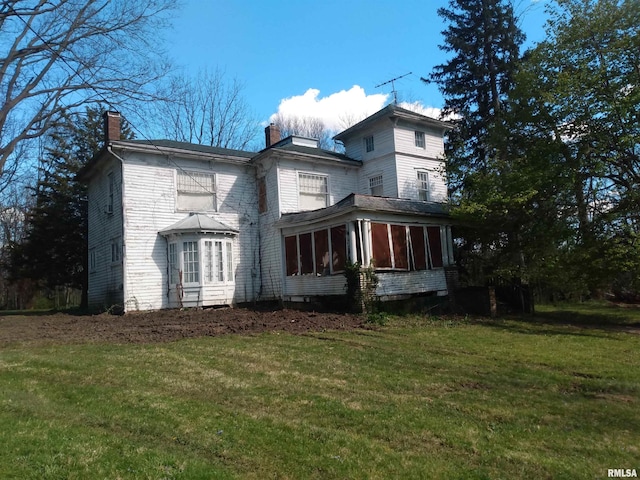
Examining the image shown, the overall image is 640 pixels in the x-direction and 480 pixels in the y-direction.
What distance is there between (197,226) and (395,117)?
10.2 metres

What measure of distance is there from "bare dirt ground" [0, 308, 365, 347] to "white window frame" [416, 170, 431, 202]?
9.77 metres

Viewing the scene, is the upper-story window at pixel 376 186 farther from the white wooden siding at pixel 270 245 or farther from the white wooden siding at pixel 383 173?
the white wooden siding at pixel 270 245

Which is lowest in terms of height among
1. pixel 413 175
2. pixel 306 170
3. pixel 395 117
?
pixel 413 175

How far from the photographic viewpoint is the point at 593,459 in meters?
4.23

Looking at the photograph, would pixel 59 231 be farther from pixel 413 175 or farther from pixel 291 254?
pixel 413 175

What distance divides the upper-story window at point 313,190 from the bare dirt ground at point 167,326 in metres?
6.16

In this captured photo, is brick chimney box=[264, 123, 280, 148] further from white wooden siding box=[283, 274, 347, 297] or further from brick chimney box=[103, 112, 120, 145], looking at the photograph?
white wooden siding box=[283, 274, 347, 297]

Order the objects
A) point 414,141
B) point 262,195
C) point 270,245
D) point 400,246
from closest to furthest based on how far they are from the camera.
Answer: point 400,246
point 270,245
point 262,195
point 414,141

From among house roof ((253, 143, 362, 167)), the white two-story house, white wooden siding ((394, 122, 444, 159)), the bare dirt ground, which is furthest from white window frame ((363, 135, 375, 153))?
the bare dirt ground

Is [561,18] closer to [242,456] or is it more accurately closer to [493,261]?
[493,261]

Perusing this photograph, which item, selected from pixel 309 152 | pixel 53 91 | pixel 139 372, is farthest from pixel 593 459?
pixel 53 91

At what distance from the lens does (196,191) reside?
1916 centimetres

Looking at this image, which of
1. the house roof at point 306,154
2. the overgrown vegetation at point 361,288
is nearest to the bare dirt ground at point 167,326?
the overgrown vegetation at point 361,288

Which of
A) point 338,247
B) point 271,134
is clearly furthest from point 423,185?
point 271,134
